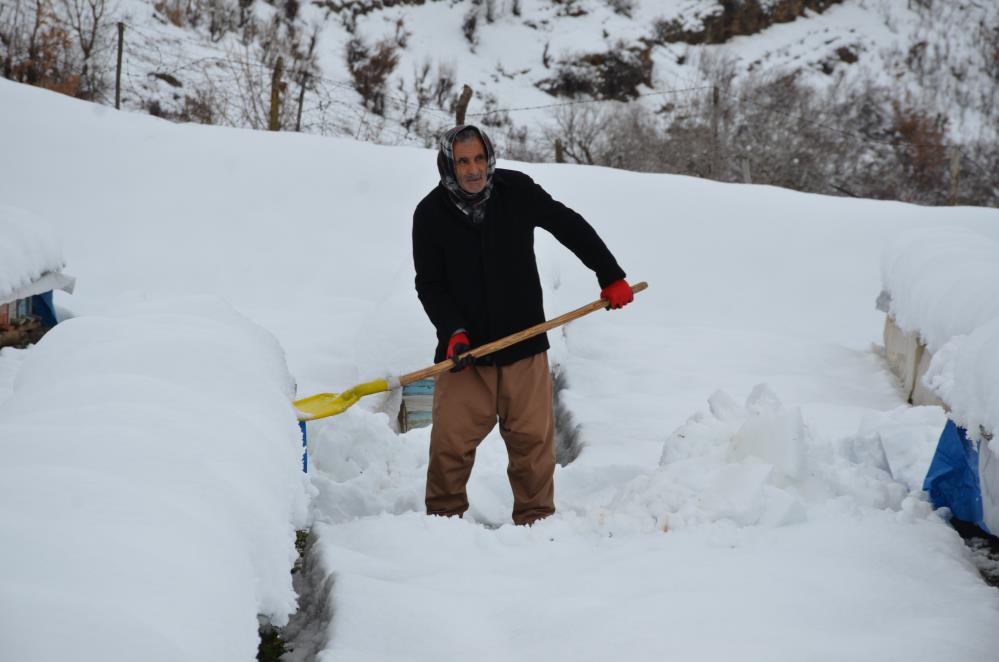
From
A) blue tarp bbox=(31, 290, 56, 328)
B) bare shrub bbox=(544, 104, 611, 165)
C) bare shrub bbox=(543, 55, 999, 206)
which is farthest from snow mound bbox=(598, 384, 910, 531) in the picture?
bare shrub bbox=(544, 104, 611, 165)

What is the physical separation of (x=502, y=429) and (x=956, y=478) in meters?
1.33

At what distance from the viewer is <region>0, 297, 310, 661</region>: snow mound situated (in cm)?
108

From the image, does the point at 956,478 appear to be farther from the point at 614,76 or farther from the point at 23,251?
the point at 614,76

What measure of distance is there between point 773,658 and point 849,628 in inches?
9.7

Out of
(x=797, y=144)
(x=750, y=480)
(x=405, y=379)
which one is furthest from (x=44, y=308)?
(x=797, y=144)

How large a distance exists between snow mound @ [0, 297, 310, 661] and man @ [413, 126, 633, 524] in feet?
2.10

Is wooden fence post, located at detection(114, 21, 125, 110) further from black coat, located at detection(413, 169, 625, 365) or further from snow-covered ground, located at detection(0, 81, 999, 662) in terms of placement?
Result: black coat, located at detection(413, 169, 625, 365)

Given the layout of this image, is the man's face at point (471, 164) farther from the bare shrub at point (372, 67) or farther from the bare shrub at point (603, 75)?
the bare shrub at point (603, 75)

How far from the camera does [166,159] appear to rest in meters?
7.80

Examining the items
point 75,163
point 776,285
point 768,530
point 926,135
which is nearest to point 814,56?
point 926,135

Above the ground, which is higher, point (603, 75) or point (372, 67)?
point (603, 75)

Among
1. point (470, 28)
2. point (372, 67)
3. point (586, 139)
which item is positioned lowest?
point (586, 139)

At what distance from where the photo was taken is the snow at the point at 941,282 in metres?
3.50

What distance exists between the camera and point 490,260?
8.68ft
